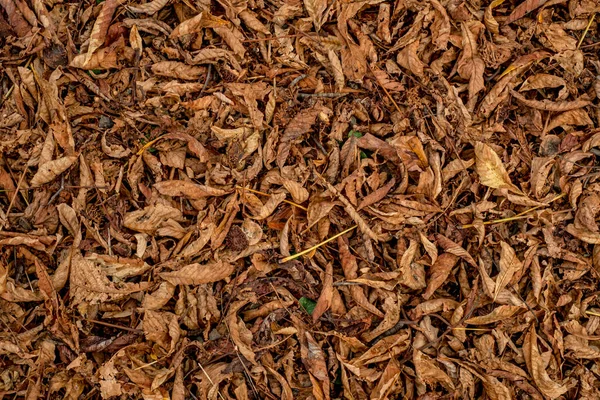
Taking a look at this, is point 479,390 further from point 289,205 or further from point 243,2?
Answer: point 243,2

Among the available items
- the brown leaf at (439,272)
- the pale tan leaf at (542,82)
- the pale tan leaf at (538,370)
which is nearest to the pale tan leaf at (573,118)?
the pale tan leaf at (542,82)

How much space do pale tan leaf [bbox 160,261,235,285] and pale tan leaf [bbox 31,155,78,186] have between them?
0.53 m

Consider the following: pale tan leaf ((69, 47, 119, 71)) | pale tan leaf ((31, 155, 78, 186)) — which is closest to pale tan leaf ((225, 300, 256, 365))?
pale tan leaf ((31, 155, 78, 186))

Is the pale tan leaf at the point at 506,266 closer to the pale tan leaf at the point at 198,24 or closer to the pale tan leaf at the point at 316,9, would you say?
the pale tan leaf at the point at 316,9

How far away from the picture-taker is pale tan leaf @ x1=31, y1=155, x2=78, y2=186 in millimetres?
1936

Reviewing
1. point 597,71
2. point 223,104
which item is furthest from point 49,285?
point 597,71

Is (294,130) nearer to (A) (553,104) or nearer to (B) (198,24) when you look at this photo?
(B) (198,24)

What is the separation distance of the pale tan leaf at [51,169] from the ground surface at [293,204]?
0.01 m

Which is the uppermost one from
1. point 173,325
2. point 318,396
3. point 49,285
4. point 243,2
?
point 243,2

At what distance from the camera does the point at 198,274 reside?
1923mm

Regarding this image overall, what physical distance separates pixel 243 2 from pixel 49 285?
49.5 inches

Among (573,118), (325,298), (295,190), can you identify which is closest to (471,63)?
(573,118)

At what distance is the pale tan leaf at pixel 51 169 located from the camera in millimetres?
1936

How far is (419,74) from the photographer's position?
6.78 ft
